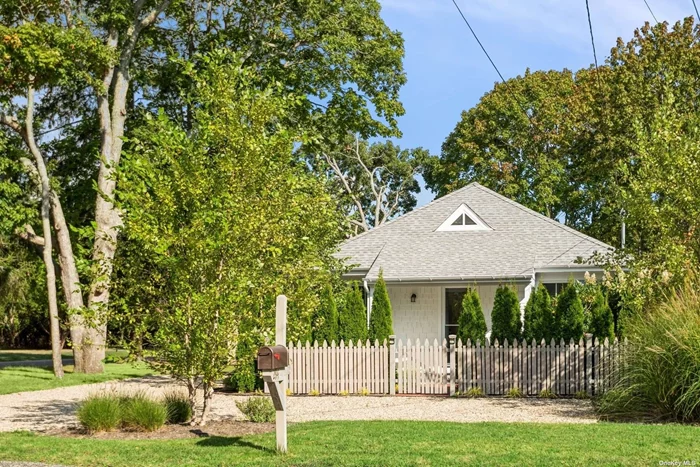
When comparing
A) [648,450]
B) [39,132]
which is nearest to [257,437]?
[648,450]

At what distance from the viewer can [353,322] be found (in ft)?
65.3

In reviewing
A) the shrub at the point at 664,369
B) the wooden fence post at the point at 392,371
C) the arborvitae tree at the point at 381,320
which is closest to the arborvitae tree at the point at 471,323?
the arborvitae tree at the point at 381,320

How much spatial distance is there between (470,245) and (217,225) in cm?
1431

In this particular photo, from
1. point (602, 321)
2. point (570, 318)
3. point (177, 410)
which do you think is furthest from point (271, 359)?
point (602, 321)

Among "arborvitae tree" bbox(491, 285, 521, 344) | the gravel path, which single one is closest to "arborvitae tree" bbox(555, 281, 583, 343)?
"arborvitae tree" bbox(491, 285, 521, 344)

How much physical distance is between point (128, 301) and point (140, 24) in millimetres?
14374

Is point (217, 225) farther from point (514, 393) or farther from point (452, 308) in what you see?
point (452, 308)

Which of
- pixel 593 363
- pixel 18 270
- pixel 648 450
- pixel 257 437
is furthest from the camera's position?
pixel 18 270

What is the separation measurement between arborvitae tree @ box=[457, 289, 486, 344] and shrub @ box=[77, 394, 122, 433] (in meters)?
9.28

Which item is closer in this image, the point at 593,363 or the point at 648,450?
the point at 648,450

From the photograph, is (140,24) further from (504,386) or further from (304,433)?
(304,433)

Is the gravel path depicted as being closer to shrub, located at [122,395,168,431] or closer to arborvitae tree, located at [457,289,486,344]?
shrub, located at [122,395,168,431]

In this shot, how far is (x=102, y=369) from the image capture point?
82.6 ft

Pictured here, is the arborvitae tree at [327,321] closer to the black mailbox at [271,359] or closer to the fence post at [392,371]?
the fence post at [392,371]
